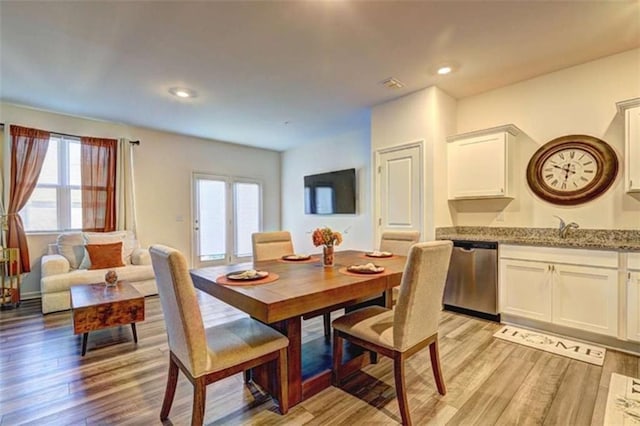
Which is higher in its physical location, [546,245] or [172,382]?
[546,245]

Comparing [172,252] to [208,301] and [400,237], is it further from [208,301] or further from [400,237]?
[208,301]

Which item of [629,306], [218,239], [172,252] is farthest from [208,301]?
[629,306]

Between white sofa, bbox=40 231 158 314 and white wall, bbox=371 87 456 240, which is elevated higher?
white wall, bbox=371 87 456 240

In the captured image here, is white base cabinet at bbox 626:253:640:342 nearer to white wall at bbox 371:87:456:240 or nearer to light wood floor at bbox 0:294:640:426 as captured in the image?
Answer: light wood floor at bbox 0:294:640:426

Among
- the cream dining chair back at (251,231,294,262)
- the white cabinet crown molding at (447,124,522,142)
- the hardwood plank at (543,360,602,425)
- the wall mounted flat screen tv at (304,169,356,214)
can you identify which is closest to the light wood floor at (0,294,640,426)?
the hardwood plank at (543,360,602,425)

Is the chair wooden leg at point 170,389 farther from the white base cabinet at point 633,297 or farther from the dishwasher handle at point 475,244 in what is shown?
the white base cabinet at point 633,297

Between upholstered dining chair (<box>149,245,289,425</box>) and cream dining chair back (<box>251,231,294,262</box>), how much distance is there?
112 cm

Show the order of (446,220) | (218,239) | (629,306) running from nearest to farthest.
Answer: (629,306) < (446,220) < (218,239)

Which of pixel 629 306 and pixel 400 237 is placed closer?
pixel 629 306

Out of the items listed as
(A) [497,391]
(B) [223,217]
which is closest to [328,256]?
(A) [497,391]

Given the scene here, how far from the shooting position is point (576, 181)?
10.2 feet

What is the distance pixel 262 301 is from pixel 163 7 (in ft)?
7.02

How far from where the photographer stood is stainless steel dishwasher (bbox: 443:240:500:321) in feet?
10.6

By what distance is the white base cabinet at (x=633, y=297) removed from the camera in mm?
2436
